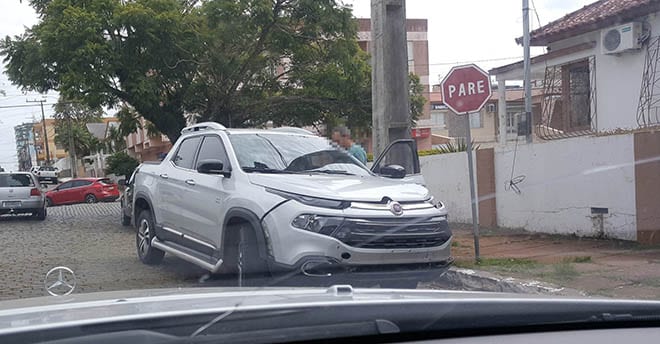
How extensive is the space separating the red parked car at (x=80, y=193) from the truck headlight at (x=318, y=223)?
2496 centimetres

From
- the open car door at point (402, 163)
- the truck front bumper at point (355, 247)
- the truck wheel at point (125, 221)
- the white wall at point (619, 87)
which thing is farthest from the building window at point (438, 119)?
the truck front bumper at point (355, 247)

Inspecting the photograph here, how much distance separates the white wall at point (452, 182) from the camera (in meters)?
13.7

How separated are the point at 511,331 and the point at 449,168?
1192 cm

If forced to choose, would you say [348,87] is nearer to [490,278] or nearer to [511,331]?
[490,278]

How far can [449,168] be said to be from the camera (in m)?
14.2

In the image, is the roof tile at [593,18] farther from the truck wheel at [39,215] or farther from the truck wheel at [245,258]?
the truck wheel at [39,215]

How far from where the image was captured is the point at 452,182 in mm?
14141

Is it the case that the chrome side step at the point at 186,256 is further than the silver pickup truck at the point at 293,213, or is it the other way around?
the chrome side step at the point at 186,256

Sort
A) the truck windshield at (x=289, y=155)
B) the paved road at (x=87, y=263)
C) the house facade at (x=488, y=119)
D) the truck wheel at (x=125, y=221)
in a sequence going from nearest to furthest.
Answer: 1. the truck windshield at (x=289, y=155)
2. the paved road at (x=87, y=263)
3. the truck wheel at (x=125, y=221)
4. the house facade at (x=488, y=119)

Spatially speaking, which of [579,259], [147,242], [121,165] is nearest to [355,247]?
[147,242]

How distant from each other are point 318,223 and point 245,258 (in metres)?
0.98

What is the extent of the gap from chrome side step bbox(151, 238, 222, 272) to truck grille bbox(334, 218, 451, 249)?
5.23 feet

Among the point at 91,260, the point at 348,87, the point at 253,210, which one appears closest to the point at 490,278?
the point at 253,210

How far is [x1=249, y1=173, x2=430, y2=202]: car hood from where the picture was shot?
254 inches
